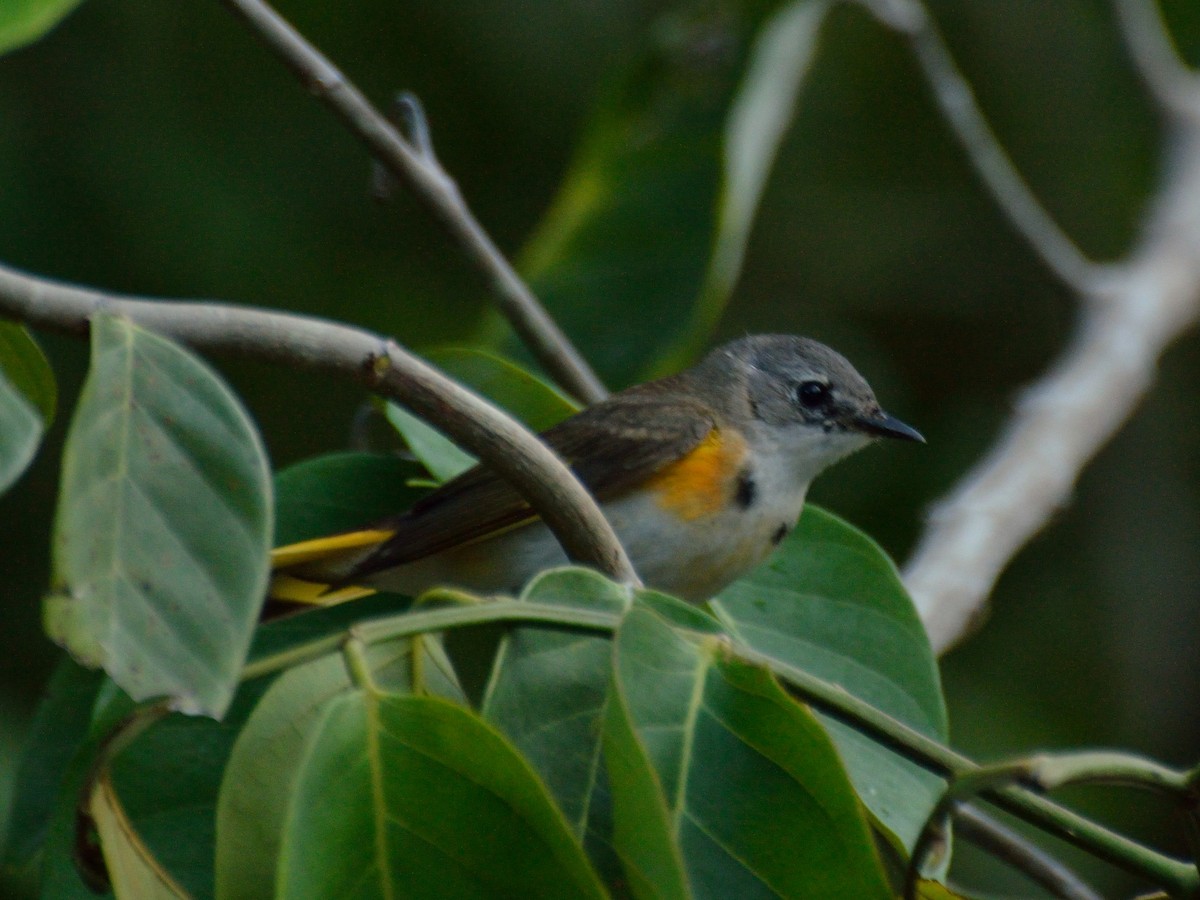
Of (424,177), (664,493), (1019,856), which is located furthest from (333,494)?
(1019,856)

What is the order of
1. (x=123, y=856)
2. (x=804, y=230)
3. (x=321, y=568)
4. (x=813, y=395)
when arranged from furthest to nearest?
(x=804, y=230), (x=813, y=395), (x=321, y=568), (x=123, y=856)

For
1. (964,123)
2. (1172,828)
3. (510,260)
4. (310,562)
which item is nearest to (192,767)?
(310,562)

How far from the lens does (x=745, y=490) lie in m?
3.26

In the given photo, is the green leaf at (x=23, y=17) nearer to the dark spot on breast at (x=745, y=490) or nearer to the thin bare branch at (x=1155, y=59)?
the dark spot on breast at (x=745, y=490)

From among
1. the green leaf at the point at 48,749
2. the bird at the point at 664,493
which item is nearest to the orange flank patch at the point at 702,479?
the bird at the point at 664,493

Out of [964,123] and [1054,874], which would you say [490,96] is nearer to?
[964,123]

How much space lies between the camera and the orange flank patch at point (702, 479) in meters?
3.24

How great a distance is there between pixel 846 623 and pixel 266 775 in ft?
4.20

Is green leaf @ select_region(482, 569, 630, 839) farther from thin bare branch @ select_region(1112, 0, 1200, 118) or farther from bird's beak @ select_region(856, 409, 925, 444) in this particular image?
thin bare branch @ select_region(1112, 0, 1200, 118)

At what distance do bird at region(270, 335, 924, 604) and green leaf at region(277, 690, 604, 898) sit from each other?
1.38 m

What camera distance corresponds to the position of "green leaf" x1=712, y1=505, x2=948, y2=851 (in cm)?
229

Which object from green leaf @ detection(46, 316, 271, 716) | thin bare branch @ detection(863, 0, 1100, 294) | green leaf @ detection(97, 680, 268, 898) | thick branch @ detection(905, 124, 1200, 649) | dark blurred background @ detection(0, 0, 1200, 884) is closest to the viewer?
green leaf @ detection(46, 316, 271, 716)

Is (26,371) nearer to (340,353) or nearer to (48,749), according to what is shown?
(340,353)

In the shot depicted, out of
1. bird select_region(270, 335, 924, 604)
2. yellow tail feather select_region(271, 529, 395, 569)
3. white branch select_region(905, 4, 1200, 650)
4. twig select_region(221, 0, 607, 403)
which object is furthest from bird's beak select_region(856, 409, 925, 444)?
yellow tail feather select_region(271, 529, 395, 569)
